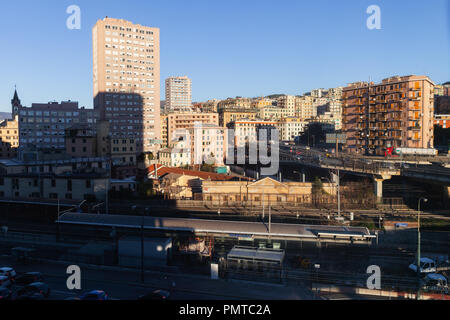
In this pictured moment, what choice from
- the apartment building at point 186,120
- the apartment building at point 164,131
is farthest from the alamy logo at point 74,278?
the apartment building at point 164,131

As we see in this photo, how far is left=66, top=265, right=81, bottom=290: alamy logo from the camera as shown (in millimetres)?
12773

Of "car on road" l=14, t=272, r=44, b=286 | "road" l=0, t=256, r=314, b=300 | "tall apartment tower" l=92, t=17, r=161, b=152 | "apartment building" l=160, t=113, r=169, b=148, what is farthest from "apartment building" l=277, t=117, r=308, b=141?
"car on road" l=14, t=272, r=44, b=286

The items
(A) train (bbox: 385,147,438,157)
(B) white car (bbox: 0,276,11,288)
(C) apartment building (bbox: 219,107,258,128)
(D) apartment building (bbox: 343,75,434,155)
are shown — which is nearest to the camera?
(B) white car (bbox: 0,276,11,288)

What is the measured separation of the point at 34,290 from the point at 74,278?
1811 millimetres

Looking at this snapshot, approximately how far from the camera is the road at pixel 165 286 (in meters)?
12.0

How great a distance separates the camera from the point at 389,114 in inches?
2039

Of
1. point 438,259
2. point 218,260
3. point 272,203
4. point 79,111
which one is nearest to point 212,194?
point 272,203

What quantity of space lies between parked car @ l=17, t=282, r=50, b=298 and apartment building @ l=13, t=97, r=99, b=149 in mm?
49882

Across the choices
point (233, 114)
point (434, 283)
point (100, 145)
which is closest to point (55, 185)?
point (100, 145)

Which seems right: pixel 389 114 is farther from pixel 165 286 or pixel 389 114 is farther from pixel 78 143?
pixel 165 286

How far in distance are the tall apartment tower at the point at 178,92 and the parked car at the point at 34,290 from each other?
140970 millimetres

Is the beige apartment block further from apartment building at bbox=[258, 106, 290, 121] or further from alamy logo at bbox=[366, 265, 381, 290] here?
alamy logo at bbox=[366, 265, 381, 290]

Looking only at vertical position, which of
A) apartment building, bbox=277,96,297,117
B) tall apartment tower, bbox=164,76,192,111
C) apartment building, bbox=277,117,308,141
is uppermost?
tall apartment tower, bbox=164,76,192,111
